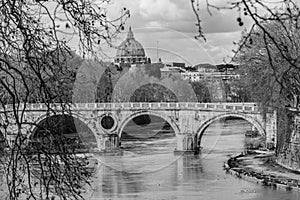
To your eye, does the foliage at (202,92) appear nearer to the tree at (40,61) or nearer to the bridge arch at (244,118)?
the bridge arch at (244,118)

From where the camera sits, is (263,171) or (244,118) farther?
(244,118)

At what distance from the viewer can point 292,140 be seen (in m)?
15.6

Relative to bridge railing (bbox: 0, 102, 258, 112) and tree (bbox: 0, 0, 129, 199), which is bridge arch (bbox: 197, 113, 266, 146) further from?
tree (bbox: 0, 0, 129, 199)

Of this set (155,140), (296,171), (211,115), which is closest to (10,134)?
(296,171)

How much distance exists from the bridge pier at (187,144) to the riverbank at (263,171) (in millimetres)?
2219

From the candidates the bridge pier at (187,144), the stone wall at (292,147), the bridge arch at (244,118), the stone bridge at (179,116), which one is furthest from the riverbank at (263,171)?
the bridge pier at (187,144)

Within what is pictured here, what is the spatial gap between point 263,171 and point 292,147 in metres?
1.00

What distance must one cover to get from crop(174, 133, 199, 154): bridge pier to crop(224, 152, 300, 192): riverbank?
2.22m

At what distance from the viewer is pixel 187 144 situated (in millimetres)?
20109

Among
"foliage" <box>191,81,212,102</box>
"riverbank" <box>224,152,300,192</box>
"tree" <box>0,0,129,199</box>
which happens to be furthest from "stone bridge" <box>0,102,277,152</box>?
"tree" <box>0,0,129,199</box>

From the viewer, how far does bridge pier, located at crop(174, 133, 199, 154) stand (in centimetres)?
1983

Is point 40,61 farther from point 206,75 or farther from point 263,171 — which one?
point 206,75

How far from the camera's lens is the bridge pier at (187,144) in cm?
1983

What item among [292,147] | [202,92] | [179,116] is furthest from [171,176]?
[202,92]
